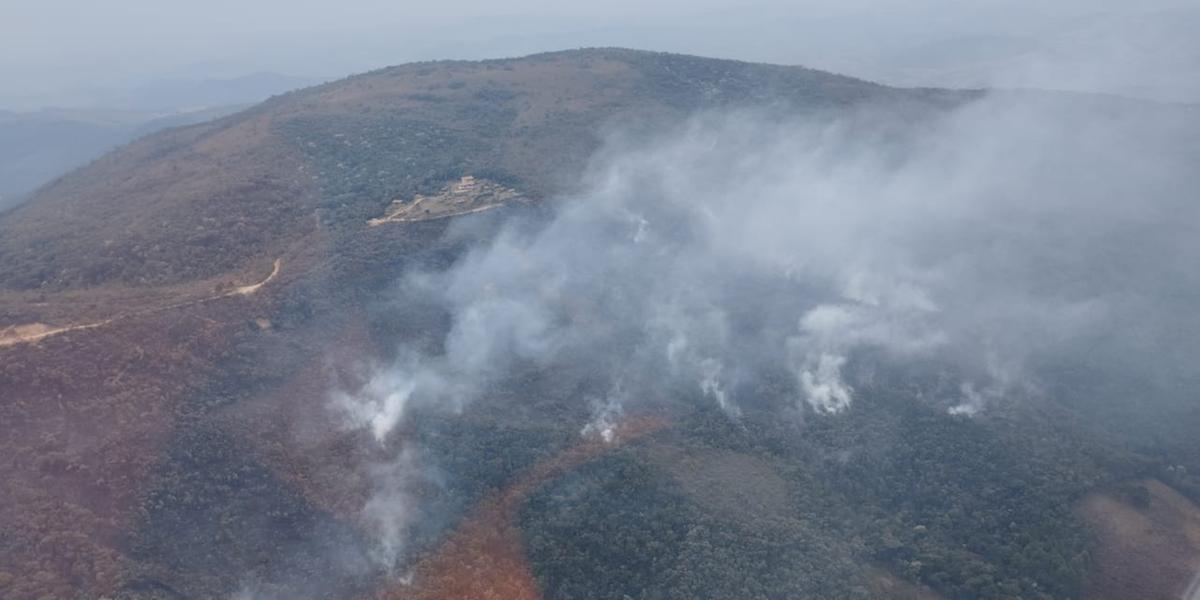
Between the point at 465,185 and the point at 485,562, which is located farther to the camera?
the point at 465,185

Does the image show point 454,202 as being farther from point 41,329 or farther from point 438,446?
point 41,329

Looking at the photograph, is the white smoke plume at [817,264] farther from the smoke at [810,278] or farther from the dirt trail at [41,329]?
the dirt trail at [41,329]

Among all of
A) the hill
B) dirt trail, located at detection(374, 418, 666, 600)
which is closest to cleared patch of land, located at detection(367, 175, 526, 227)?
the hill

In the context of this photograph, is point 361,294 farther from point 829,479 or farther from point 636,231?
point 829,479

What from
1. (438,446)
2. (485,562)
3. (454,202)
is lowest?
(485,562)

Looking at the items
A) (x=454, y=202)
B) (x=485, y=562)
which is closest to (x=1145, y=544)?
(x=485, y=562)

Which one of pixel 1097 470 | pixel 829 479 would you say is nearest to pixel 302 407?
pixel 829 479
